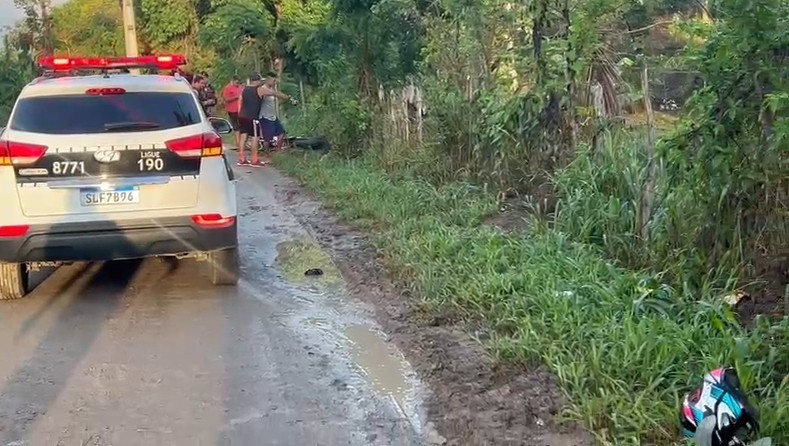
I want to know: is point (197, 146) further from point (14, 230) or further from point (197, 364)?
point (197, 364)

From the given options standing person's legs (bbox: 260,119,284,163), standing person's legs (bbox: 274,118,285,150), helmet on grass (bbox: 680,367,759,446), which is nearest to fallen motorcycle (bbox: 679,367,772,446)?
helmet on grass (bbox: 680,367,759,446)

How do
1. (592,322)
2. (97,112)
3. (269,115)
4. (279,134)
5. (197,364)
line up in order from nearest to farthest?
1. (592,322)
2. (197,364)
3. (97,112)
4. (269,115)
5. (279,134)

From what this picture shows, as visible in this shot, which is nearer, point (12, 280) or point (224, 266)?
point (12, 280)

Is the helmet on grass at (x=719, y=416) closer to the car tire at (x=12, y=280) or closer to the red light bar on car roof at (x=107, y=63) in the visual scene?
the car tire at (x=12, y=280)

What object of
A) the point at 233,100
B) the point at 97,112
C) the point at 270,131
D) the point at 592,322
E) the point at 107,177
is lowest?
the point at 270,131

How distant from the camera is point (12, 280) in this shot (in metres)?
7.31

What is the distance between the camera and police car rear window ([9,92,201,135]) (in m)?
7.06

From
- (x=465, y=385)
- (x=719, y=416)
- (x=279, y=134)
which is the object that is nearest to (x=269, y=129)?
(x=279, y=134)

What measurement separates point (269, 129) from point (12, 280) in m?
10.7

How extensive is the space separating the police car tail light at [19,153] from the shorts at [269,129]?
1063cm

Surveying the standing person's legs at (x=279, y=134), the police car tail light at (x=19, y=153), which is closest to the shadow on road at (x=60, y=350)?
the police car tail light at (x=19, y=153)

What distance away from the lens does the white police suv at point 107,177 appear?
690 cm

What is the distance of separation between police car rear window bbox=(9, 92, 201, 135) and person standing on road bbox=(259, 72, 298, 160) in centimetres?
967

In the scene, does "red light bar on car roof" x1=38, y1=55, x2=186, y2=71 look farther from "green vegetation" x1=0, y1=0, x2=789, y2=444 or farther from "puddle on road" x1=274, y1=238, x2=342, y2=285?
"green vegetation" x1=0, y1=0, x2=789, y2=444
